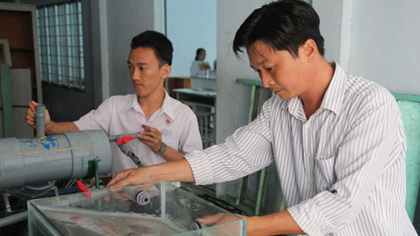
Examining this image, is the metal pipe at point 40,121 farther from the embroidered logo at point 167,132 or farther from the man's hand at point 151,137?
the embroidered logo at point 167,132

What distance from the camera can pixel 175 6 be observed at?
767cm

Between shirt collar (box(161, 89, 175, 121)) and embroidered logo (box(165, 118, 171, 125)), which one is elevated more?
shirt collar (box(161, 89, 175, 121))

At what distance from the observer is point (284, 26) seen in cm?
108

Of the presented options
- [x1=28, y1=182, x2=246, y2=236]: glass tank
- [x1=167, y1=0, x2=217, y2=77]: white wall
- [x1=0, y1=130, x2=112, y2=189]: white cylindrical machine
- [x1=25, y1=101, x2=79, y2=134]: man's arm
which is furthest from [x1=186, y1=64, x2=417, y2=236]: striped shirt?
[x1=167, y1=0, x2=217, y2=77]: white wall

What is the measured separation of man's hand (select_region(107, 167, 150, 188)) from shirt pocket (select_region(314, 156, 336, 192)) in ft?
1.69

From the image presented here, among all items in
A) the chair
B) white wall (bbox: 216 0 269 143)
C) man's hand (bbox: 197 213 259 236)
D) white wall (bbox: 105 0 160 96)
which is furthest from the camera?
white wall (bbox: 105 0 160 96)

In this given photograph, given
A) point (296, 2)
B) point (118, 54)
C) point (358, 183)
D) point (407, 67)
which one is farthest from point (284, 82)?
point (118, 54)

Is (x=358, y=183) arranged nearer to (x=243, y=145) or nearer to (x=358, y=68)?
(x=243, y=145)

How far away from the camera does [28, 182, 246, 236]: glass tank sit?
940 mm

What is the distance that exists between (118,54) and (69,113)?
288cm

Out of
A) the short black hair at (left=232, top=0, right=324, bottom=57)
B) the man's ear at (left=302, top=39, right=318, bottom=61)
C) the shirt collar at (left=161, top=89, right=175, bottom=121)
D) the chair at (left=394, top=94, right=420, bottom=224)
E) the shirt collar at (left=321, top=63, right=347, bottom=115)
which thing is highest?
the short black hair at (left=232, top=0, right=324, bottom=57)

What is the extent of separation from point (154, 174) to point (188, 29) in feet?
22.6

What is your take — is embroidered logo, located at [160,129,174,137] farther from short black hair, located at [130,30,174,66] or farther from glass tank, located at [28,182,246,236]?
glass tank, located at [28,182,246,236]

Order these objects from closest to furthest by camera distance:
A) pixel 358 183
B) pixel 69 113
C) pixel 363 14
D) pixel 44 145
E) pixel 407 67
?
pixel 358 183 → pixel 44 145 → pixel 407 67 → pixel 363 14 → pixel 69 113
